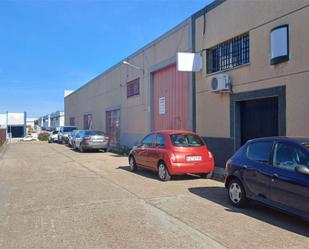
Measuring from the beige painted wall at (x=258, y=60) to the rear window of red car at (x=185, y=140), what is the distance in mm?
2409

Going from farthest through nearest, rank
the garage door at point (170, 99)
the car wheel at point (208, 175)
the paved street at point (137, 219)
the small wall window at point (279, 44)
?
the garage door at point (170, 99)
the car wheel at point (208, 175)
the small wall window at point (279, 44)
the paved street at point (137, 219)

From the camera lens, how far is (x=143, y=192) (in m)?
9.97

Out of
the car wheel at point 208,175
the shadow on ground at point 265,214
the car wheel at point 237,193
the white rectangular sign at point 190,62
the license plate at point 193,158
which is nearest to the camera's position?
the shadow on ground at point 265,214

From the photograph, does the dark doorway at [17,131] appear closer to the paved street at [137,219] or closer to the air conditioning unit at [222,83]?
the air conditioning unit at [222,83]

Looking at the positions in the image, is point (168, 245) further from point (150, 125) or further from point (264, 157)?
point (150, 125)

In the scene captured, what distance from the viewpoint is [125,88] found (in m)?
28.3

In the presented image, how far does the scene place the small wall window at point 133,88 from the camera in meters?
25.6

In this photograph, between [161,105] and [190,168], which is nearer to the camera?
[190,168]

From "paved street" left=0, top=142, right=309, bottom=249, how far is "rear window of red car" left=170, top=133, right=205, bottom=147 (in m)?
1.27

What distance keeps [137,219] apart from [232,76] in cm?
835

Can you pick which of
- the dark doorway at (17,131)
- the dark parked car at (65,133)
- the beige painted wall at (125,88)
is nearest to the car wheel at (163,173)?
the beige painted wall at (125,88)

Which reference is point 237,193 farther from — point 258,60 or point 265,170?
point 258,60

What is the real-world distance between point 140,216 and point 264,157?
255 centimetres

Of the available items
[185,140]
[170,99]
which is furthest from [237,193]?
[170,99]
